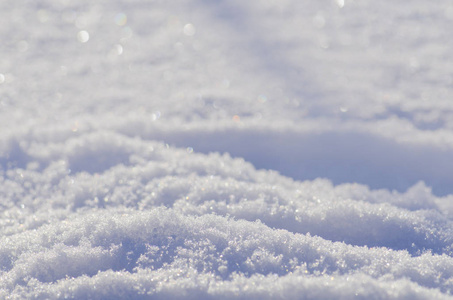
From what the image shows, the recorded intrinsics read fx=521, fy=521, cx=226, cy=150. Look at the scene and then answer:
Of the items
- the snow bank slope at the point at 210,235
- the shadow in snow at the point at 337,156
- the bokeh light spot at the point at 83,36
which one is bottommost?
the snow bank slope at the point at 210,235

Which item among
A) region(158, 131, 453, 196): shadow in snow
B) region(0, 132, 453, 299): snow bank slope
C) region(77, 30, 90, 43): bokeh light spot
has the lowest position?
region(0, 132, 453, 299): snow bank slope

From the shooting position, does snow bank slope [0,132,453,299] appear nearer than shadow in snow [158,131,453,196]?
Yes

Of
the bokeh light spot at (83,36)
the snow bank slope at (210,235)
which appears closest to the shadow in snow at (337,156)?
the snow bank slope at (210,235)

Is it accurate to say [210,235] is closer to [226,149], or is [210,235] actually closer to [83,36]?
[226,149]

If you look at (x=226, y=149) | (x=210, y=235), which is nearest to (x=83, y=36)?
(x=226, y=149)

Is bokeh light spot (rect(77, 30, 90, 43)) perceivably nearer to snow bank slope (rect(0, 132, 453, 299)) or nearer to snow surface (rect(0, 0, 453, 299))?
snow surface (rect(0, 0, 453, 299))

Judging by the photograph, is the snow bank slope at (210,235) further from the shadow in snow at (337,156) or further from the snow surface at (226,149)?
the shadow in snow at (337,156)

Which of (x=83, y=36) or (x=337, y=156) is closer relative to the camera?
(x=337, y=156)

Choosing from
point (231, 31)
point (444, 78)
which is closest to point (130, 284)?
point (444, 78)

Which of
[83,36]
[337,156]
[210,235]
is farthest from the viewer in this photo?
[83,36]

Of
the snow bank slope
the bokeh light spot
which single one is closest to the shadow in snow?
the snow bank slope
